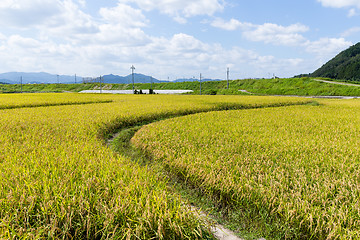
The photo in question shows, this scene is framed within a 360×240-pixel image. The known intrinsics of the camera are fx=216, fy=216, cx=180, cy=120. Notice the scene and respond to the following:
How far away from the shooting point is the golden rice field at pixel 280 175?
3.14m

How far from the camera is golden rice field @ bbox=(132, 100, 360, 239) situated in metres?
3.14

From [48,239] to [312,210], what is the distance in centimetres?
350

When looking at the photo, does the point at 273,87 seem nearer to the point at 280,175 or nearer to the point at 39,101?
the point at 39,101

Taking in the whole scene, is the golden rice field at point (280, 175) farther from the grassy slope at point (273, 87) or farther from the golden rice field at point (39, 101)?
the grassy slope at point (273, 87)

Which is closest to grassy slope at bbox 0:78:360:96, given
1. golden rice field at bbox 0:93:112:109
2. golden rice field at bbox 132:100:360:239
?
golden rice field at bbox 0:93:112:109

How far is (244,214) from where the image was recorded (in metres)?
3.77

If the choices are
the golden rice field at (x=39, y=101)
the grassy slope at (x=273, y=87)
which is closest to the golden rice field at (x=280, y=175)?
the golden rice field at (x=39, y=101)

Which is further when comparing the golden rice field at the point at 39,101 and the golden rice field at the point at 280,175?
the golden rice field at the point at 39,101

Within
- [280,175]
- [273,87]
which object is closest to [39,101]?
[280,175]

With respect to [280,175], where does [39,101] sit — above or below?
above

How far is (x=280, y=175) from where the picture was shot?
421cm

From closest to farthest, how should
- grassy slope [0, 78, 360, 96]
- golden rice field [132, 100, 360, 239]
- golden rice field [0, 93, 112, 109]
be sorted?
golden rice field [132, 100, 360, 239] < golden rice field [0, 93, 112, 109] < grassy slope [0, 78, 360, 96]

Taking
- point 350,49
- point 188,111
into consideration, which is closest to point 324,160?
point 188,111

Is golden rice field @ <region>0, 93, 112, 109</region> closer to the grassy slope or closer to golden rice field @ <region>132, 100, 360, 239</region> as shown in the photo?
golden rice field @ <region>132, 100, 360, 239</region>
